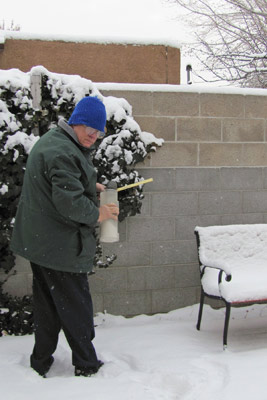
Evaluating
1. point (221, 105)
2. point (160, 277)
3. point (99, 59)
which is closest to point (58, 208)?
point (160, 277)

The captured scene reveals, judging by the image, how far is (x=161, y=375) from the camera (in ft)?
10.1

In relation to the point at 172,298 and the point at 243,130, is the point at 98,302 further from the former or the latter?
the point at 243,130

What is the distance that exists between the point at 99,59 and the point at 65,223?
549 cm

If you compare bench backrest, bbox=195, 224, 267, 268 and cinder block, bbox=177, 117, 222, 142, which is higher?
cinder block, bbox=177, 117, 222, 142

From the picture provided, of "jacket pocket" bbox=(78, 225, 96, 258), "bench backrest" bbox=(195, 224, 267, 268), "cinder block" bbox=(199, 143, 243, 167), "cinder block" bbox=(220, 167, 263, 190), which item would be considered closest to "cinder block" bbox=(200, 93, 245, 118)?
"cinder block" bbox=(199, 143, 243, 167)

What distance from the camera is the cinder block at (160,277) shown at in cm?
462

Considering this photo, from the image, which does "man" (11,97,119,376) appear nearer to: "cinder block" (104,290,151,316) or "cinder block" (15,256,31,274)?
"cinder block" (15,256,31,274)

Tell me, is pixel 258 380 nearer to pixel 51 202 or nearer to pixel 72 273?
pixel 72 273

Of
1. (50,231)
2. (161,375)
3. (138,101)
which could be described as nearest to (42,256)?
(50,231)

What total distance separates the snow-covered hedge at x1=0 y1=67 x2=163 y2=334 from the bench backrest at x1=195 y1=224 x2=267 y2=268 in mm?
713

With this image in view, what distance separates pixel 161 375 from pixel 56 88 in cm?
250

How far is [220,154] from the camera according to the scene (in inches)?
187

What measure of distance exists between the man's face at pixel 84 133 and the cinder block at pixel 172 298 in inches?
86.0

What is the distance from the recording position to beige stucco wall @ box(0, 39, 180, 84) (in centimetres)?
753
